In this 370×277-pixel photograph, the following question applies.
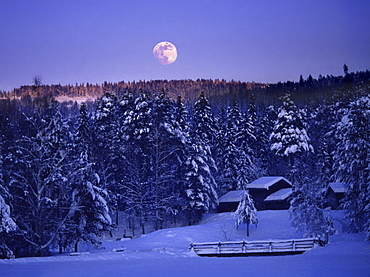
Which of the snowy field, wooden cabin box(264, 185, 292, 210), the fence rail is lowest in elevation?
wooden cabin box(264, 185, 292, 210)

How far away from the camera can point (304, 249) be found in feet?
78.4

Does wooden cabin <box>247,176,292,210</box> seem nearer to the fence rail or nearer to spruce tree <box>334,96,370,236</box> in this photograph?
spruce tree <box>334,96,370,236</box>

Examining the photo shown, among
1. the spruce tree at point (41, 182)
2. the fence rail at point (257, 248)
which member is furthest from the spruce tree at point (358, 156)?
the spruce tree at point (41, 182)

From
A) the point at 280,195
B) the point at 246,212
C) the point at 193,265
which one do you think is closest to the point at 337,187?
the point at 280,195

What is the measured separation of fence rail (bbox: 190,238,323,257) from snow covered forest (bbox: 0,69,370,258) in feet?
15.8

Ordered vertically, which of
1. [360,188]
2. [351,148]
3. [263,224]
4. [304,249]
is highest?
[351,148]

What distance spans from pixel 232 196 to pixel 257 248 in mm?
26684

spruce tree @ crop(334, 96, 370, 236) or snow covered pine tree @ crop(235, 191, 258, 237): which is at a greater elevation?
spruce tree @ crop(334, 96, 370, 236)

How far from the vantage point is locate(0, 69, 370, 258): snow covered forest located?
88.3 feet

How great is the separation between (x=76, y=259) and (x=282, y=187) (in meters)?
35.4

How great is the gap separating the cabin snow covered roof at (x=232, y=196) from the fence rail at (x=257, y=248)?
25171 millimetres

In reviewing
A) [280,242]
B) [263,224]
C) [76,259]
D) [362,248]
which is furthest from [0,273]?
[263,224]

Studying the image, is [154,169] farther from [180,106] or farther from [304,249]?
[304,249]

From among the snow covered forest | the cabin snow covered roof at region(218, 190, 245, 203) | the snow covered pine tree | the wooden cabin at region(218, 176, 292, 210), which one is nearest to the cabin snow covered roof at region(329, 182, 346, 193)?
the snow covered forest
